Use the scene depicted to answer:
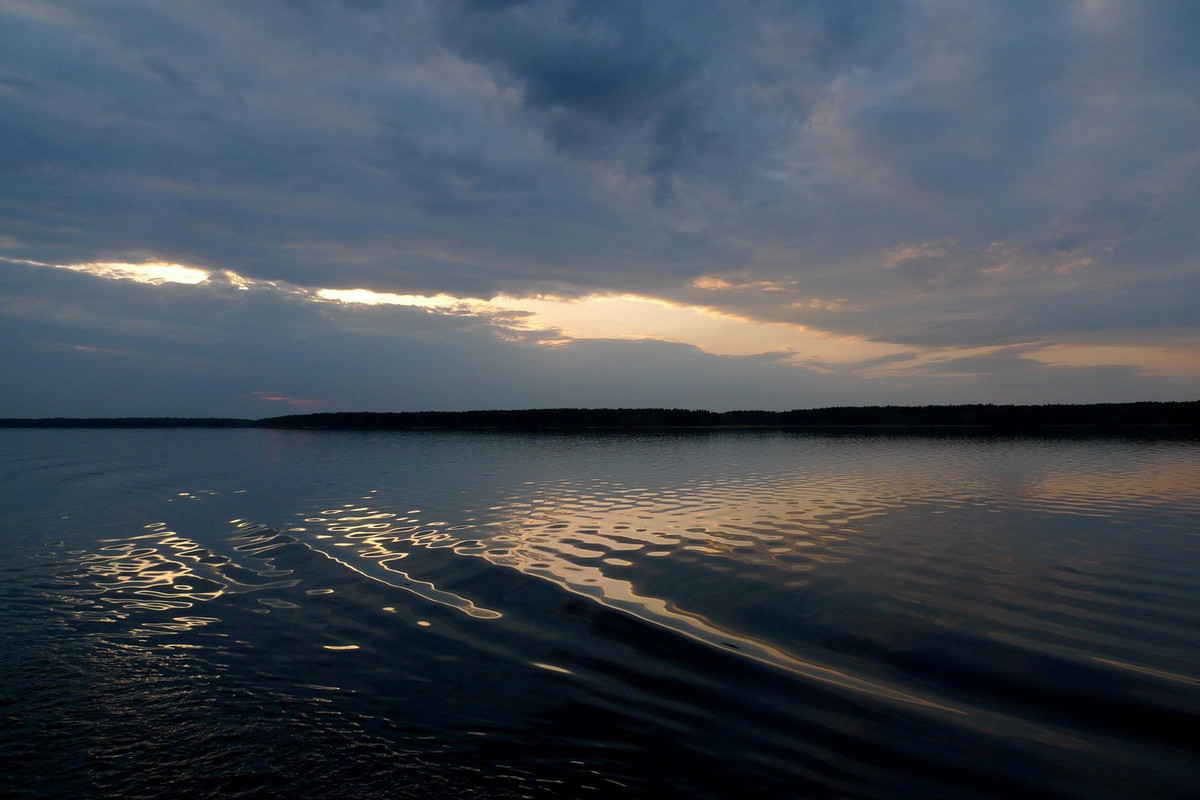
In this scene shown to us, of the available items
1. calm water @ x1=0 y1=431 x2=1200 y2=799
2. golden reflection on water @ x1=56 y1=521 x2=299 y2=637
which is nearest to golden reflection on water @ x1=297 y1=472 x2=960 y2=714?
calm water @ x1=0 y1=431 x2=1200 y2=799

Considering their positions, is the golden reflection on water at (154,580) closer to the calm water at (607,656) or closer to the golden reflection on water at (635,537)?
the calm water at (607,656)

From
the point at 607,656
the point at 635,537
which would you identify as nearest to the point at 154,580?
the point at 607,656

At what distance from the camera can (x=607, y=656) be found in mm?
10859

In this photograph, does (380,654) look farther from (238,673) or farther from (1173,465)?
(1173,465)

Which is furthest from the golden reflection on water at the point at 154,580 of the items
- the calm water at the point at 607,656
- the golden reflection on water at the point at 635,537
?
the golden reflection on water at the point at 635,537

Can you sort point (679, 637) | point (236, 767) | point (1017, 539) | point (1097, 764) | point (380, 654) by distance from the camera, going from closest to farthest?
1. point (236, 767)
2. point (1097, 764)
3. point (380, 654)
4. point (679, 637)
5. point (1017, 539)

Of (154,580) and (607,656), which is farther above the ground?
(607,656)

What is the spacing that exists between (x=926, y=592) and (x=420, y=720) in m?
11.3

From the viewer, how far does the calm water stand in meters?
7.09

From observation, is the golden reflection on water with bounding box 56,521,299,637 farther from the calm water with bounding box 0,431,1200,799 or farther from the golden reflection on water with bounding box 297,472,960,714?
the golden reflection on water with bounding box 297,472,960,714

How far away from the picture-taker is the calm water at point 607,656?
709 cm

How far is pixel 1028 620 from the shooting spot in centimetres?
1233

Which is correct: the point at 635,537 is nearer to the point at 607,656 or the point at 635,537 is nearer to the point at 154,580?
the point at 607,656

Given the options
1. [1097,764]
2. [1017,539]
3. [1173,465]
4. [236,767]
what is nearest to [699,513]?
[1017,539]
